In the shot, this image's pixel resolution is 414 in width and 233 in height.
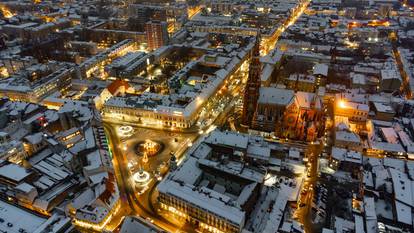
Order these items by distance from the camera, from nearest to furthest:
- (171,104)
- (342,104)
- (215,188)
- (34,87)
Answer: (215,188)
(342,104)
(171,104)
(34,87)

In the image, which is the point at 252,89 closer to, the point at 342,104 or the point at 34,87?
the point at 342,104

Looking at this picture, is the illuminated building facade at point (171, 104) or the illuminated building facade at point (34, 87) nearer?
the illuminated building facade at point (171, 104)

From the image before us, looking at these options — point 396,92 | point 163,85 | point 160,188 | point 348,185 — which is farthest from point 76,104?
point 396,92

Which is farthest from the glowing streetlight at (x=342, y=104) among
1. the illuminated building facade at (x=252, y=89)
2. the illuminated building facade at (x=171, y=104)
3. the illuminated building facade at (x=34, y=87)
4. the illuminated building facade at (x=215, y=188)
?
the illuminated building facade at (x=34, y=87)

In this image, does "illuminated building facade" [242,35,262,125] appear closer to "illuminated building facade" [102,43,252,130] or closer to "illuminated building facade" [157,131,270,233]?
"illuminated building facade" [102,43,252,130]

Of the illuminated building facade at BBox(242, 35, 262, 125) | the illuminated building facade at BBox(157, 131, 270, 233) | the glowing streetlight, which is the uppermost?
the illuminated building facade at BBox(242, 35, 262, 125)

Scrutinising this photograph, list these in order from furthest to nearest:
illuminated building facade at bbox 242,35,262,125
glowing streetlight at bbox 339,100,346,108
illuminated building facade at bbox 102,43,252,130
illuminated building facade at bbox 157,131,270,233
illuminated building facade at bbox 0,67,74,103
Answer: illuminated building facade at bbox 0,67,74,103 < glowing streetlight at bbox 339,100,346,108 < illuminated building facade at bbox 102,43,252,130 < illuminated building facade at bbox 242,35,262,125 < illuminated building facade at bbox 157,131,270,233

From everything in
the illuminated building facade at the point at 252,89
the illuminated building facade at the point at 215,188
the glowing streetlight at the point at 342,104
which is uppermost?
the illuminated building facade at the point at 252,89

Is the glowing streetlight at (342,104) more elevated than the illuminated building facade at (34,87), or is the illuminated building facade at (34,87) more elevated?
the glowing streetlight at (342,104)

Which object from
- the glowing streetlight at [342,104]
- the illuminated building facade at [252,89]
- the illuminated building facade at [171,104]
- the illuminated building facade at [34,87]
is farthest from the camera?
the illuminated building facade at [34,87]

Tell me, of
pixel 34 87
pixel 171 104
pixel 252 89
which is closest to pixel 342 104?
pixel 252 89

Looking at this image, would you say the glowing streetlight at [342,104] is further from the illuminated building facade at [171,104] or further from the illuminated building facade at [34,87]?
the illuminated building facade at [34,87]

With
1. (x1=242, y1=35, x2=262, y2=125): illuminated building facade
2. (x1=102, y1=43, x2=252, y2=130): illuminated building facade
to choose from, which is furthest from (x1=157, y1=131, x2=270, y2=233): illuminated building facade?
(x1=102, y1=43, x2=252, y2=130): illuminated building facade
